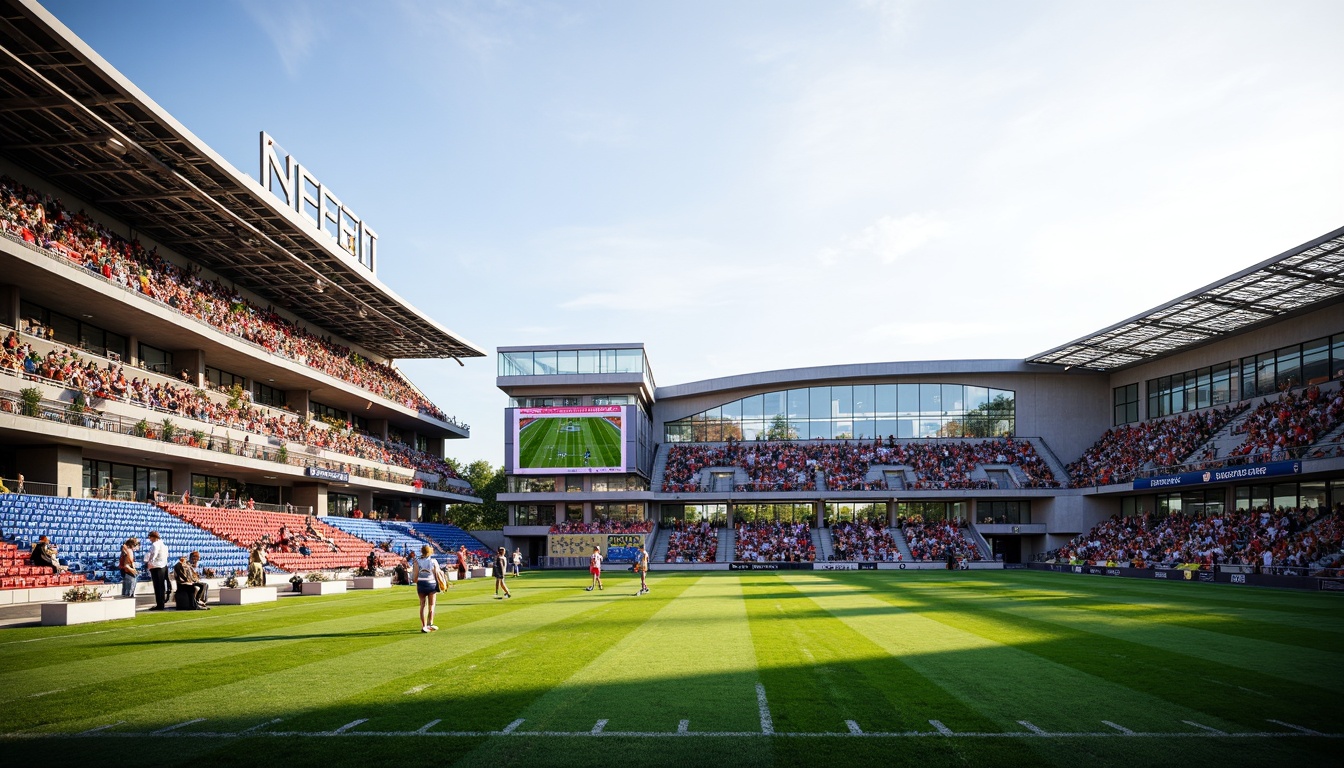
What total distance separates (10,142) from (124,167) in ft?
11.8

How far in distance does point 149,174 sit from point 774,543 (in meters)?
44.2

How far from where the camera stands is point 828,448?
6894 centimetres

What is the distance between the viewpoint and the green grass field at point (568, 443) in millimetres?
61906

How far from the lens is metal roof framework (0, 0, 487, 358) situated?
2648 cm

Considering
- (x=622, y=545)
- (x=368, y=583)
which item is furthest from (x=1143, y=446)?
(x=368, y=583)

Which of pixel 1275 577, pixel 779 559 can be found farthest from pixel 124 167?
pixel 1275 577

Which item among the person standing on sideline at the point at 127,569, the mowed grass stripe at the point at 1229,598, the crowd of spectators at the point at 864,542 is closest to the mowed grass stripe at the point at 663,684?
the person standing on sideline at the point at 127,569

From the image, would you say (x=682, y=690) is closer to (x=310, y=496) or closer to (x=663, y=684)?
(x=663, y=684)

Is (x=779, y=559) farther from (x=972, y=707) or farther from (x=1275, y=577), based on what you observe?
(x=972, y=707)

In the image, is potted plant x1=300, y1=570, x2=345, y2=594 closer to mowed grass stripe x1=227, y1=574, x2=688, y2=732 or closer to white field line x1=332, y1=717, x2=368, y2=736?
mowed grass stripe x1=227, y1=574, x2=688, y2=732

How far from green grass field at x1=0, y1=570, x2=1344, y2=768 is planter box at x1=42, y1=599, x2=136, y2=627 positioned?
57 centimetres

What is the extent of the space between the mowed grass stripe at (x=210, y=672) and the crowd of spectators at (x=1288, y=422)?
133 feet

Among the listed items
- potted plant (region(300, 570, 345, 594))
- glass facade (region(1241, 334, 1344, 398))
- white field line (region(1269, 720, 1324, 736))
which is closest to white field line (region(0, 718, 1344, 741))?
white field line (region(1269, 720, 1324, 736))

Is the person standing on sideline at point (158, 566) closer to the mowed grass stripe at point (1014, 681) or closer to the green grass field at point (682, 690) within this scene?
the green grass field at point (682, 690)
